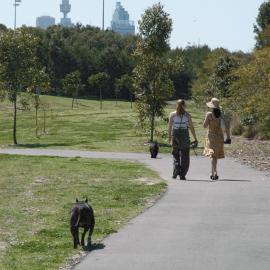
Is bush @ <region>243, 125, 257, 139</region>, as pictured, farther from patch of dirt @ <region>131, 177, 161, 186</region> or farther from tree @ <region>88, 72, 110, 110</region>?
tree @ <region>88, 72, 110, 110</region>

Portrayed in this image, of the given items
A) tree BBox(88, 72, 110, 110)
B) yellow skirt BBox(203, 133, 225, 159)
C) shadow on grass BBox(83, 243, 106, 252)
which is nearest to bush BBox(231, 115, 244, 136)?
yellow skirt BBox(203, 133, 225, 159)

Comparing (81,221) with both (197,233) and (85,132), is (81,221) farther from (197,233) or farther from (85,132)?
(85,132)

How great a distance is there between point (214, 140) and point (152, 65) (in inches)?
561

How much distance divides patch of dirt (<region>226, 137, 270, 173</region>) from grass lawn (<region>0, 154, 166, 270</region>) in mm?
3361

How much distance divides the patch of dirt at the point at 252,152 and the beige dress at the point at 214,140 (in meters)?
2.55

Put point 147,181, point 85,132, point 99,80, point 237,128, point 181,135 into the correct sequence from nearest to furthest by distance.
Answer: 1. point 147,181
2. point 181,135
3. point 237,128
4. point 85,132
5. point 99,80

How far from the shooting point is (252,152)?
2356 centimetres

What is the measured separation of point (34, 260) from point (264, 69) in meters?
26.9

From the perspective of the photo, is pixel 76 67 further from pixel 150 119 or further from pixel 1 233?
pixel 1 233

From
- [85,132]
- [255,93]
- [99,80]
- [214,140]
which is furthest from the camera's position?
[99,80]

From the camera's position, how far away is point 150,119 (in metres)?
30.2

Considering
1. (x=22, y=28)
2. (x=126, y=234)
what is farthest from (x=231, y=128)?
(x=126, y=234)

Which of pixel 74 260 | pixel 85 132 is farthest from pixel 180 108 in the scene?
pixel 85 132

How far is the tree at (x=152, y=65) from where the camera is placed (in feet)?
97.0
